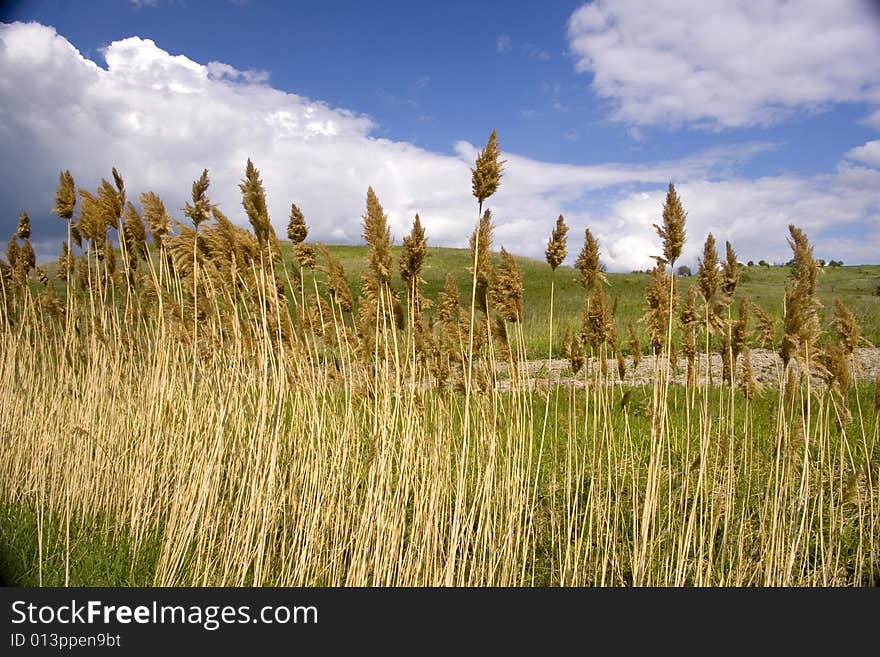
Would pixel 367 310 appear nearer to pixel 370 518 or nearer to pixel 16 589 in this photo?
pixel 370 518

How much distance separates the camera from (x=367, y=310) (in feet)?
12.6

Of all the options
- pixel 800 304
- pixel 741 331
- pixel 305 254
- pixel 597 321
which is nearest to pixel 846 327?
pixel 741 331

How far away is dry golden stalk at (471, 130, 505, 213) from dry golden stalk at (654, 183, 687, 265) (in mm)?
1063

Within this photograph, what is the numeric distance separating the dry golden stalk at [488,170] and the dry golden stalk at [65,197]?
4041 mm

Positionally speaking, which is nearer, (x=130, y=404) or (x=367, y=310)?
(x=367, y=310)

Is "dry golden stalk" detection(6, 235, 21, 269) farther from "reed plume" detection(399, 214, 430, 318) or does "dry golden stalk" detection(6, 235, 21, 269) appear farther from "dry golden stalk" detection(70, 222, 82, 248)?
"reed plume" detection(399, 214, 430, 318)

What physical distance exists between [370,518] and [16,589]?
6.11ft

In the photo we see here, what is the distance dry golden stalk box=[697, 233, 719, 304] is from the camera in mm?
3410

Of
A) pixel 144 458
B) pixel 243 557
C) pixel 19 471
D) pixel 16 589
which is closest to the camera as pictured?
pixel 16 589

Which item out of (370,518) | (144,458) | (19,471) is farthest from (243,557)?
(19,471)

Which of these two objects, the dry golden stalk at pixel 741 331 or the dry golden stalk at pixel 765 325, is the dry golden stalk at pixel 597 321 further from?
the dry golden stalk at pixel 765 325

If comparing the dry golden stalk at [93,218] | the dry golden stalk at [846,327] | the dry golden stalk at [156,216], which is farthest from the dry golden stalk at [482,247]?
the dry golden stalk at [93,218]

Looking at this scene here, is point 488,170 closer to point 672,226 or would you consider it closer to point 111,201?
point 672,226

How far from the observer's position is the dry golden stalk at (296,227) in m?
3.84
